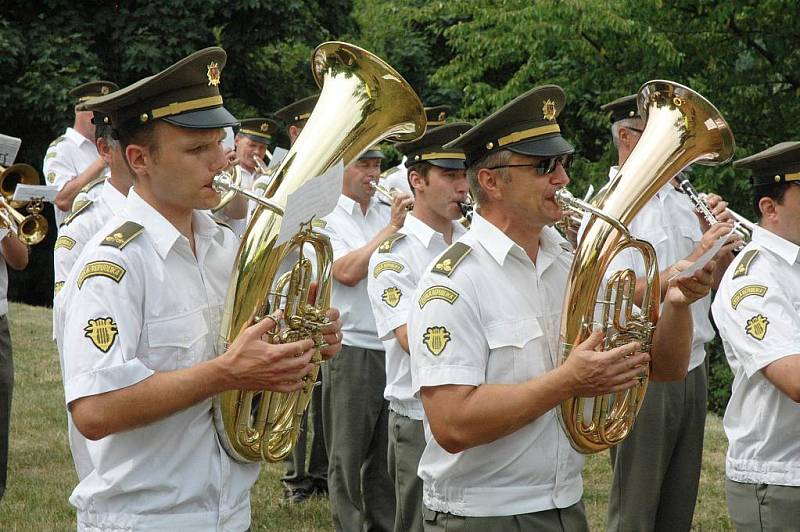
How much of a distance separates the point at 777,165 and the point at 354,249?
2981 millimetres

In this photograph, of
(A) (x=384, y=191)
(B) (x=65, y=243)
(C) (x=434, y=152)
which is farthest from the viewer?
(A) (x=384, y=191)

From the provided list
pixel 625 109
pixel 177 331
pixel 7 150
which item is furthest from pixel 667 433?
pixel 7 150

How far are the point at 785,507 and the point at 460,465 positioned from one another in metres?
1.43

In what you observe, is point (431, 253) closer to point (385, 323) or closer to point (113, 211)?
point (385, 323)

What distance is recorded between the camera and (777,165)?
15.0ft

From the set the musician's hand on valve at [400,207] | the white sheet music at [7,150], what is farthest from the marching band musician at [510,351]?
the white sheet music at [7,150]

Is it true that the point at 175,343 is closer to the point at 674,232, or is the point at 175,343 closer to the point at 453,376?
the point at 453,376

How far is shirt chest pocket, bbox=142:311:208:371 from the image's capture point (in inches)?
129

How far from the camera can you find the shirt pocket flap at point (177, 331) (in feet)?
10.8

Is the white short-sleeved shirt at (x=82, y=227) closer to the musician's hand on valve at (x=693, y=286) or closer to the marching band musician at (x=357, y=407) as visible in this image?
the marching band musician at (x=357, y=407)

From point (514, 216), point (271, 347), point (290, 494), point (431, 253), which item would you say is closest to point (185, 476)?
point (271, 347)

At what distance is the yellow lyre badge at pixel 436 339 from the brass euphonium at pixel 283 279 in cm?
34

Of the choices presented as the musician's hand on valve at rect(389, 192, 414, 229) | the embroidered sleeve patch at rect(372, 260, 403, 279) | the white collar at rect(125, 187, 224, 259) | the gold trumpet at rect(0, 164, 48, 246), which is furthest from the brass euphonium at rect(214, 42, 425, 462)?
the gold trumpet at rect(0, 164, 48, 246)

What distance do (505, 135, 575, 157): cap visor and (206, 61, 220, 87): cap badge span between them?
3.22 ft
